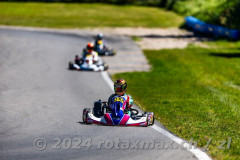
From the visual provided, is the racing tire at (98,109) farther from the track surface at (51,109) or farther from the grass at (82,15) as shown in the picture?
the grass at (82,15)

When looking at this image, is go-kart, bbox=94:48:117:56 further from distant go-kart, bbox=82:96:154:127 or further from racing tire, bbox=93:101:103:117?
distant go-kart, bbox=82:96:154:127

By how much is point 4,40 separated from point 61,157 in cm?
2328

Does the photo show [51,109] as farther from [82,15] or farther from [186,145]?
[82,15]

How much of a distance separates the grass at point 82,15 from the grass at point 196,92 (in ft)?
46.7

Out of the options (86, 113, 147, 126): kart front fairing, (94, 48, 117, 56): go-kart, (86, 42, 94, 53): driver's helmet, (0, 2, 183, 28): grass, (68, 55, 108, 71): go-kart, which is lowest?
(0, 2, 183, 28): grass

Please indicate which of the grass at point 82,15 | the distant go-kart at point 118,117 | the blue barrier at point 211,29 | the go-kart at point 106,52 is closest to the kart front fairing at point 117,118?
the distant go-kart at point 118,117

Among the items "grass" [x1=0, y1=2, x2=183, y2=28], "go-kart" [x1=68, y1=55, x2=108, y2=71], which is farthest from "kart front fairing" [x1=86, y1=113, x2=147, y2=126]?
"grass" [x1=0, y1=2, x2=183, y2=28]

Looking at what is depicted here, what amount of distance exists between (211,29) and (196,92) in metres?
17.8

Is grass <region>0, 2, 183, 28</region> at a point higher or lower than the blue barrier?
lower

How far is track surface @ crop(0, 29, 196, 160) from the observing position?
1003 cm

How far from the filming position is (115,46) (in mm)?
30234

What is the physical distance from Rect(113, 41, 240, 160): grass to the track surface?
1049 mm

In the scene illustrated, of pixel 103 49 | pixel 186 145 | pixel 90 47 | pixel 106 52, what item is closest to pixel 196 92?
pixel 90 47

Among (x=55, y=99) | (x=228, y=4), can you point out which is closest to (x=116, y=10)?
(x=228, y=4)
